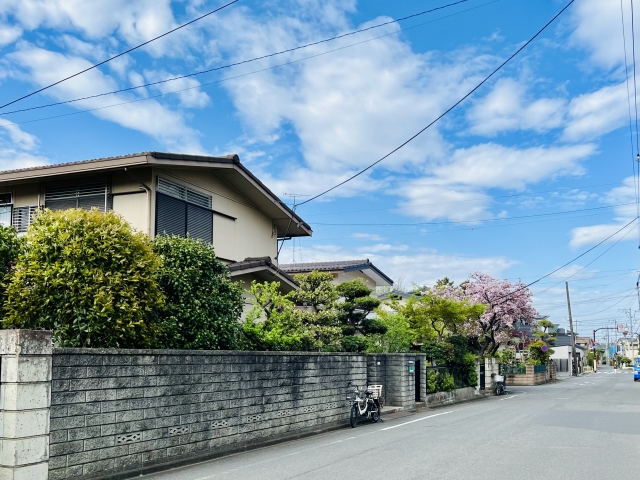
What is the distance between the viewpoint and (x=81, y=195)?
15.0m

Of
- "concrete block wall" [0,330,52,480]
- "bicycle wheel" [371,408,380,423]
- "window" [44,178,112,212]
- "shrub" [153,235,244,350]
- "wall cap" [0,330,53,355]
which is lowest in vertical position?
"bicycle wheel" [371,408,380,423]

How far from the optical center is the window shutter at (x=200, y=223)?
1591 centimetres

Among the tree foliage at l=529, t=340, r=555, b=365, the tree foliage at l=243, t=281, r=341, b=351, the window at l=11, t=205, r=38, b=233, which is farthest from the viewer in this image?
the tree foliage at l=529, t=340, r=555, b=365

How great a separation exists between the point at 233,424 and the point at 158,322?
2.50m

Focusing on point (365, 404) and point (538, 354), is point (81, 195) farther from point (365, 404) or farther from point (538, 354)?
point (538, 354)

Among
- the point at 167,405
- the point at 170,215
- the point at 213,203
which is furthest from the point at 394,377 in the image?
the point at 167,405

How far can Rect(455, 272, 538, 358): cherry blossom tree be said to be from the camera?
33750mm

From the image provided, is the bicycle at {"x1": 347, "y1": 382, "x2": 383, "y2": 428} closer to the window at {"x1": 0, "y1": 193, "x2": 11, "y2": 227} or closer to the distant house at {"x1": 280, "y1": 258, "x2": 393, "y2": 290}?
the window at {"x1": 0, "y1": 193, "x2": 11, "y2": 227}

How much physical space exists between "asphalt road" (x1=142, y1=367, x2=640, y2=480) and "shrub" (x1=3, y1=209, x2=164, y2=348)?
2328 mm

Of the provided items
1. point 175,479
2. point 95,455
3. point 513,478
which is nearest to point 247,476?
point 175,479

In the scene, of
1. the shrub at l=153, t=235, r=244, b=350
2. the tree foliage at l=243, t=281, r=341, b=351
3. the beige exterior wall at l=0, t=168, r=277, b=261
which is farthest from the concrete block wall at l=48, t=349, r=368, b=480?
the beige exterior wall at l=0, t=168, r=277, b=261

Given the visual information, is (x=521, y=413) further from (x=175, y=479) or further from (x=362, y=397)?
(x=175, y=479)

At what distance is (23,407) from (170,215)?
28.5 ft

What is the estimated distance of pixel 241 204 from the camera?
60.6 ft
